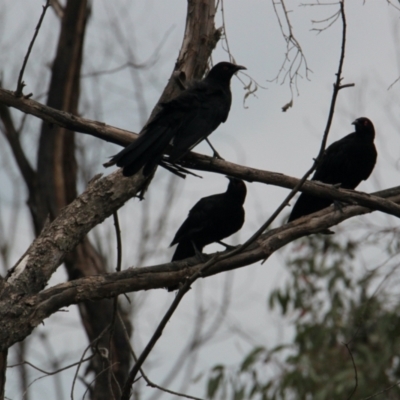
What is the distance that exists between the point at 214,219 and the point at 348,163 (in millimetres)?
1510

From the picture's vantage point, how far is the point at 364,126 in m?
7.48

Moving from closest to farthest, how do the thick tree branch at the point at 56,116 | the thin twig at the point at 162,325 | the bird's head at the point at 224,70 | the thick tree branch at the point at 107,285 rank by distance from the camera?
the thin twig at the point at 162,325 < the thick tree branch at the point at 107,285 < the thick tree branch at the point at 56,116 < the bird's head at the point at 224,70

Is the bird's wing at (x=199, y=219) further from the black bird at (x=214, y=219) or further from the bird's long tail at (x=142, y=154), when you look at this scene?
the bird's long tail at (x=142, y=154)

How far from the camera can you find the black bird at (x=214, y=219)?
21.5 ft

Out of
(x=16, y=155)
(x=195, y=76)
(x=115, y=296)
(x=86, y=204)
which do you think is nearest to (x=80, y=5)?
(x=16, y=155)

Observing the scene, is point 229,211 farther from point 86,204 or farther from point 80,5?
point 80,5

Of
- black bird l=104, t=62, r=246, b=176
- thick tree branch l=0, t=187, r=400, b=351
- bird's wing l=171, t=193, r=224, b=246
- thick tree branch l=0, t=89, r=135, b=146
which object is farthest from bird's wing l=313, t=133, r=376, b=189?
thick tree branch l=0, t=89, r=135, b=146

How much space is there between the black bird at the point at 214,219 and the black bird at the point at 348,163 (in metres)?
0.80

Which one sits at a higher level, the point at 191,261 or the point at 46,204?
the point at 46,204

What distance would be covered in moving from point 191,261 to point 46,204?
4.98 m

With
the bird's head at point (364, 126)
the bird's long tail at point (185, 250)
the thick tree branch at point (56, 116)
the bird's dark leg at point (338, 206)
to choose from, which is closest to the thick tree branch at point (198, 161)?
the thick tree branch at point (56, 116)

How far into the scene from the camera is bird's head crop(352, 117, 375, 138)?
7.48 meters

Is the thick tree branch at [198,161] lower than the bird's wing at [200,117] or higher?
lower

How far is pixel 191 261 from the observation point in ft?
16.6
